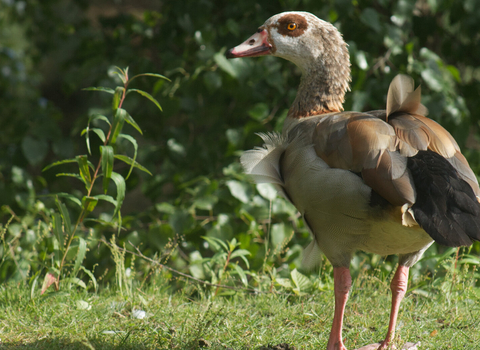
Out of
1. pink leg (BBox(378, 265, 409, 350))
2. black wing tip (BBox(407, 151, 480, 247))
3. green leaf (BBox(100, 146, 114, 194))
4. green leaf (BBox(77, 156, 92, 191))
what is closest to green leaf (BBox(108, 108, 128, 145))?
green leaf (BBox(100, 146, 114, 194))

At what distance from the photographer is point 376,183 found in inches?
88.3

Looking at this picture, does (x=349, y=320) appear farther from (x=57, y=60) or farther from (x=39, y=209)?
(x=57, y=60)

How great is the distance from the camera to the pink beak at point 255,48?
3375 mm

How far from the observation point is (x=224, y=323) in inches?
108

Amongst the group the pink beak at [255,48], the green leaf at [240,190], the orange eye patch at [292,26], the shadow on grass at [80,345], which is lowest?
the green leaf at [240,190]

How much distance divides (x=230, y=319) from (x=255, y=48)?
1.74 m

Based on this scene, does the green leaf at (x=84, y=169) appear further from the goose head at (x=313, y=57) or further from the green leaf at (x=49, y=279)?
the goose head at (x=313, y=57)

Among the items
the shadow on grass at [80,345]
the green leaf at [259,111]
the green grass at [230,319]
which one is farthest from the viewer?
the green leaf at [259,111]

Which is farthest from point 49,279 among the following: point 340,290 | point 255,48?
point 255,48

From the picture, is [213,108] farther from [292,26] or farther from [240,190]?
[292,26]

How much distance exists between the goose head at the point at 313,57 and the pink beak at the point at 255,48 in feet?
0.08

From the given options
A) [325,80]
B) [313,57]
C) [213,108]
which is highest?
[313,57]

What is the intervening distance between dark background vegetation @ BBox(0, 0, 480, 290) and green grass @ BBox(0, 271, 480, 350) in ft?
1.59

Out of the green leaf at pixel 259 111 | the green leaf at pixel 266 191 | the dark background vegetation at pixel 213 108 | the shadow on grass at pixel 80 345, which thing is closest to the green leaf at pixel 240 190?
the dark background vegetation at pixel 213 108
